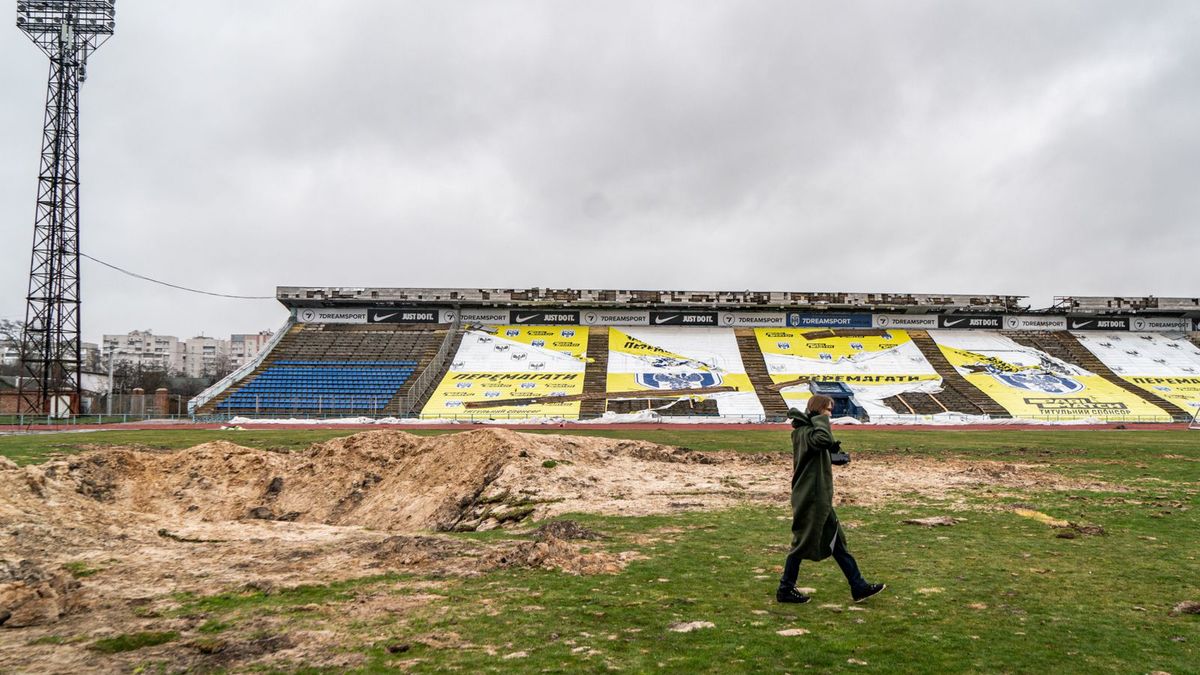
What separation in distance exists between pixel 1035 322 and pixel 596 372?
4358cm

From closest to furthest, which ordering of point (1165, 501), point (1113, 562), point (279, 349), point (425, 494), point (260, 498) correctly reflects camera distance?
1. point (1113, 562)
2. point (1165, 501)
3. point (425, 494)
4. point (260, 498)
5. point (279, 349)

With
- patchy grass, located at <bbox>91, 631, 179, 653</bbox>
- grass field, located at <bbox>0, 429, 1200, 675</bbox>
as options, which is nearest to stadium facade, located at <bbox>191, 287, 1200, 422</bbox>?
grass field, located at <bbox>0, 429, 1200, 675</bbox>

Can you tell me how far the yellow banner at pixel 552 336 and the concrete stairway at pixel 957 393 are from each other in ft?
85.6

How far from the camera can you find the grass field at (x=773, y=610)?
4.67m

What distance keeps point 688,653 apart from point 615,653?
1.76ft

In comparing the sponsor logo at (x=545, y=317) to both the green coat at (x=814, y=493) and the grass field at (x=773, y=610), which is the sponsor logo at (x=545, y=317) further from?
the green coat at (x=814, y=493)

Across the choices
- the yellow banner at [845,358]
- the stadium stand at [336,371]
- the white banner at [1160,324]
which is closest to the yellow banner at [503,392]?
the stadium stand at [336,371]

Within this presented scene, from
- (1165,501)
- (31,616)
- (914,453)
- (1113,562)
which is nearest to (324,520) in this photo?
(31,616)

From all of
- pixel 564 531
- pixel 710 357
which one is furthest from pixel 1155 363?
pixel 564 531

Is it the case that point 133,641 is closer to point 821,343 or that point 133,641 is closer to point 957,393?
point 957,393

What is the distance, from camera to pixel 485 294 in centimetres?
5959

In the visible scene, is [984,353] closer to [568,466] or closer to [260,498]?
[568,466]

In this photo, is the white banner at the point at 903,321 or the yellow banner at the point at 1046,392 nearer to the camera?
the yellow banner at the point at 1046,392

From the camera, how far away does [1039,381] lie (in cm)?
4931
